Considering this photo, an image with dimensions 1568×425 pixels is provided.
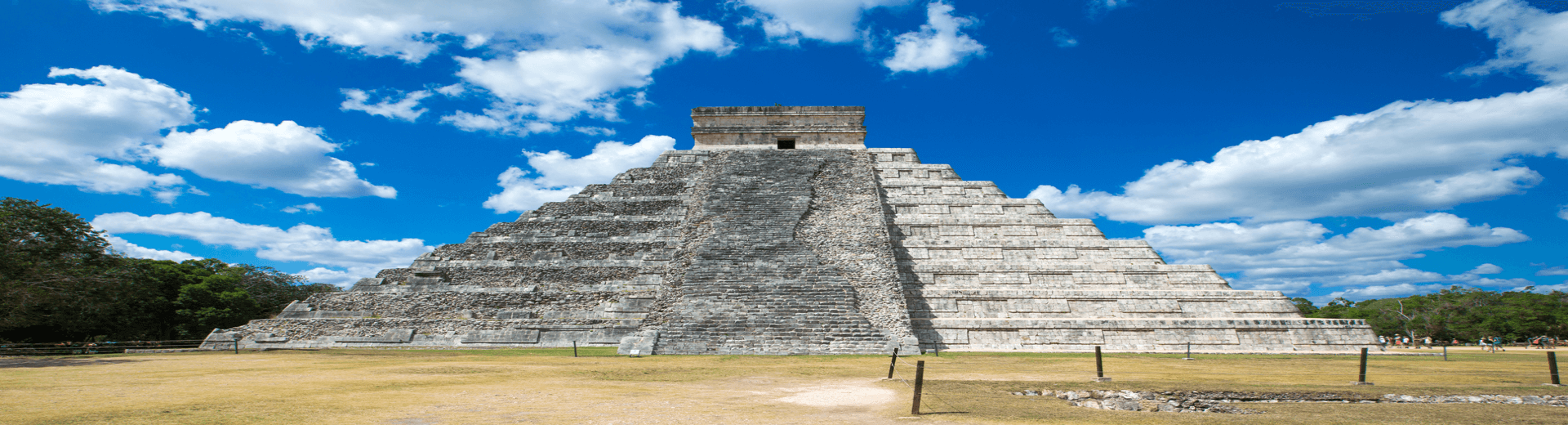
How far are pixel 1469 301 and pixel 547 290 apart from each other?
Result: 41429 mm

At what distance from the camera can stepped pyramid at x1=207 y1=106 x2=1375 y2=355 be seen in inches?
600

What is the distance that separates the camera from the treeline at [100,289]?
1617 cm

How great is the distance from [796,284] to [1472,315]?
34033 millimetres

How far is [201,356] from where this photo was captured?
14336mm

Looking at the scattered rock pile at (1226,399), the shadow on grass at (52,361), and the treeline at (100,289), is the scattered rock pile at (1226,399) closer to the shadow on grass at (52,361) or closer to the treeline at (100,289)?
the shadow on grass at (52,361)

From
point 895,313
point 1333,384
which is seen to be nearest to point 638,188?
point 895,313

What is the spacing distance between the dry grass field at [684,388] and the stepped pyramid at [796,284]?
7.59 ft

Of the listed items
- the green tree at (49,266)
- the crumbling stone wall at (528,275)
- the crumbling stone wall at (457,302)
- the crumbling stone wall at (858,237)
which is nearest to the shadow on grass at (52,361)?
the green tree at (49,266)

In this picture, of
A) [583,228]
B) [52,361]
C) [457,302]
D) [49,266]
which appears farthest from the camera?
[583,228]

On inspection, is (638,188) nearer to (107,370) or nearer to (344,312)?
(344,312)

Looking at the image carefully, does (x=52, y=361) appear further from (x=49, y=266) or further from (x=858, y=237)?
(x=858, y=237)

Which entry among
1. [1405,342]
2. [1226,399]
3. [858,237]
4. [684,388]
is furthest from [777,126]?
[1405,342]

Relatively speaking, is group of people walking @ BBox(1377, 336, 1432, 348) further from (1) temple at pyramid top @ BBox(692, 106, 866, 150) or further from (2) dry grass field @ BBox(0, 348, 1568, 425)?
(1) temple at pyramid top @ BBox(692, 106, 866, 150)

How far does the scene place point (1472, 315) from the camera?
103 ft
